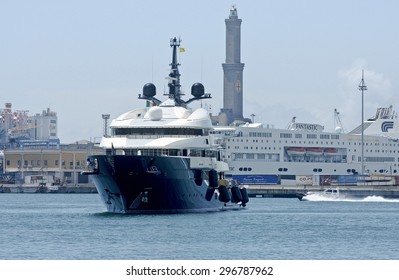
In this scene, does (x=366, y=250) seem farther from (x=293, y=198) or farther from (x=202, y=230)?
(x=293, y=198)

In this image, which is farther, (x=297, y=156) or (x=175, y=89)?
(x=297, y=156)

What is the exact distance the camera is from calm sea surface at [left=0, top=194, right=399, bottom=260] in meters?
50.4

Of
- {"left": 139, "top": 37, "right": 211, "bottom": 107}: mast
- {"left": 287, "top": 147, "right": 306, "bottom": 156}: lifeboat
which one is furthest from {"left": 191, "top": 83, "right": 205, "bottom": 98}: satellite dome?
{"left": 287, "top": 147, "right": 306, "bottom": 156}: lifeboat

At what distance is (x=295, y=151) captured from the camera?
170875mm

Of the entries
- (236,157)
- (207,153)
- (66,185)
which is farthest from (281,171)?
(207,153)

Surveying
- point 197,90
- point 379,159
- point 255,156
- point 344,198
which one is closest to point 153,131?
point 197,90

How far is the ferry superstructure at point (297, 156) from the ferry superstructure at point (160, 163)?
82855 mm

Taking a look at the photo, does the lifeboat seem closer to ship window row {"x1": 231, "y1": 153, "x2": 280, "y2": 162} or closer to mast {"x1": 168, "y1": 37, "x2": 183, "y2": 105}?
ship window row {"x1": 231, "y1": 153, "x2": 280, "y2": 162}

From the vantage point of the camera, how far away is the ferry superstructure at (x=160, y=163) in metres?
70.8

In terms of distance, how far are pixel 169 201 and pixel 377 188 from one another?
71930 mm

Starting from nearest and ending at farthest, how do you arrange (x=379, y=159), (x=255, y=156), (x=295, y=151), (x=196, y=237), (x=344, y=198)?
(x=196, y=237) < (x=344, y=198) < (x=255, y=156) < (x=295, y=151) < (x=379, y=159)

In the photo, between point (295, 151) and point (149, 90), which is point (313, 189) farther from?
point (149, 90)

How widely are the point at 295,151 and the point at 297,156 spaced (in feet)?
3.19

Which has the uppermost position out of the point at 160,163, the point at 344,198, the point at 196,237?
the point at 160,163
